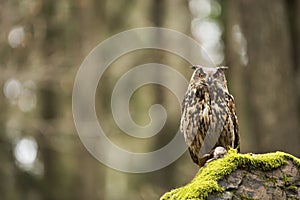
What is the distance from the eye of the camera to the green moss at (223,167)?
378cm

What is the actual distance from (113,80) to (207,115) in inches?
499

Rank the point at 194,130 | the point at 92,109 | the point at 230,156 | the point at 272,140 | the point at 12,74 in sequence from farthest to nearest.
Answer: the point at 92,109 → the point at 12,74 → the point at 272,140 → the point at 194,130 → the point at 230,156

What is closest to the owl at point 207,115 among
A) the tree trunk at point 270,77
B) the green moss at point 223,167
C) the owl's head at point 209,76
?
the owl's head at point 209,76

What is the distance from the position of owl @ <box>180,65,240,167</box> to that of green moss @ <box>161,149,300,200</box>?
0.75 meters

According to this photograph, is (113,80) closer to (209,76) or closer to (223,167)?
(209,76)

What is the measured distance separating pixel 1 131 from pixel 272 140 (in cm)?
661

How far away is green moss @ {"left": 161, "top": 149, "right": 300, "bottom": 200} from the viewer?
3.78 metres

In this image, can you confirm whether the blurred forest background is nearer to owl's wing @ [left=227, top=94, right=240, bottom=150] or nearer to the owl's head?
owl's wing @ [left=227, top=94, right=240, bottom=150]

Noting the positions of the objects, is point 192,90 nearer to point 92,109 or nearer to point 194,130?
point 194,130

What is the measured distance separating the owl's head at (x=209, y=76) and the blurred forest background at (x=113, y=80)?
188 inches

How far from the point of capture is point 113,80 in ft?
57.0

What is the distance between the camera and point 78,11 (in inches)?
634

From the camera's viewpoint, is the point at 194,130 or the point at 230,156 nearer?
the point at 230,156

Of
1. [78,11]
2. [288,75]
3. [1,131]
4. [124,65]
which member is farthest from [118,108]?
[288,75]
